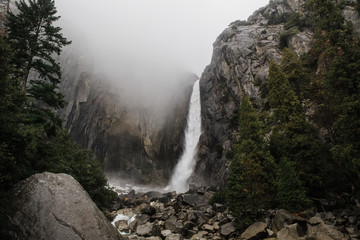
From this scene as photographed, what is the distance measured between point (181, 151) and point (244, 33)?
3056 centimetres

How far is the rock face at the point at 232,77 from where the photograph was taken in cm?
3731

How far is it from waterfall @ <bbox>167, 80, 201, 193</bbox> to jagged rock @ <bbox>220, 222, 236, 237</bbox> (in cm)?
2841

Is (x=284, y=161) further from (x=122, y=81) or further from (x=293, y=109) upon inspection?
(x=122, y=81)

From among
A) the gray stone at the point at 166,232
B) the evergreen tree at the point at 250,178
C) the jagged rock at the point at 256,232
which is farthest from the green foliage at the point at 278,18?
the gray stone at the point at 166,232

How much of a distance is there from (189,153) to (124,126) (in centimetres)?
1989

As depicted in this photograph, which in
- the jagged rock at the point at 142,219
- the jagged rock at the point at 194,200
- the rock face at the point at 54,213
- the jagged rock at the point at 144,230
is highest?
the rock face at the point at 54,213

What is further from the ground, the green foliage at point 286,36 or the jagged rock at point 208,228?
the green foliage at point 286,36

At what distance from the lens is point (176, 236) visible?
17859mm

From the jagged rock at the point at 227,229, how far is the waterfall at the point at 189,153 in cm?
2841

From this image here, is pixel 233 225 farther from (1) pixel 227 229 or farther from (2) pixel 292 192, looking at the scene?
(2) pixel 292 192

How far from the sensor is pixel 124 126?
60.0m

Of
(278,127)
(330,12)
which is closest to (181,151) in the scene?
(278,127)

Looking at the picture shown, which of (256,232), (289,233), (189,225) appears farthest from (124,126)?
(289,233)

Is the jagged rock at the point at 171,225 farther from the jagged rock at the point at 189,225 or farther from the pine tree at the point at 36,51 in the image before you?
the pine tree at the point at 36,51
